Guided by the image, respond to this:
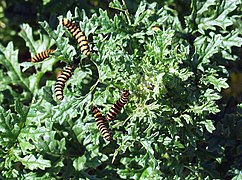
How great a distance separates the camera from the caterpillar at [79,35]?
3590 mm

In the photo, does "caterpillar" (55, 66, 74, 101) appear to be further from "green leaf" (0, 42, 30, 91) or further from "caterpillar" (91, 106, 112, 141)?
"green leaf" (0, 42, 30, 91)

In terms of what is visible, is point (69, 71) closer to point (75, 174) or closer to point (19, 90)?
point (75, 174)

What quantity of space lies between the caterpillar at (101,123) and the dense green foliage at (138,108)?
0.05m

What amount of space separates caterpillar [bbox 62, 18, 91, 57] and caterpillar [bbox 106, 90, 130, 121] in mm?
400

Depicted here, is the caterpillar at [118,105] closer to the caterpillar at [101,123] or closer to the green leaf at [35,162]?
the caterpillar at [101,123]

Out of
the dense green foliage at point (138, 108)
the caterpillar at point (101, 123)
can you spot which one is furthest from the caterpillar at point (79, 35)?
the caterpillar at point (101, 123)

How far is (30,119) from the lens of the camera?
11.9ft

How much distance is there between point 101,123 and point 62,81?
39 cm

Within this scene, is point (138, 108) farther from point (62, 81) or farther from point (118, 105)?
point (62, 81)

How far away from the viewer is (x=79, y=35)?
3602 millimetres

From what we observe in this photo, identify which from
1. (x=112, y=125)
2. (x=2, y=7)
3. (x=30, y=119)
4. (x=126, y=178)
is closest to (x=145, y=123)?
(x=112, y=125)

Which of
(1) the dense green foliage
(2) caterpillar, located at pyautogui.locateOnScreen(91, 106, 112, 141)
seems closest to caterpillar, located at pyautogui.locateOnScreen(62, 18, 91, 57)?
(1) the dense green foliage

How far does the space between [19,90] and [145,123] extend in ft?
4.58

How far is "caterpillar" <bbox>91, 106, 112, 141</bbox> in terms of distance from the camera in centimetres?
338
